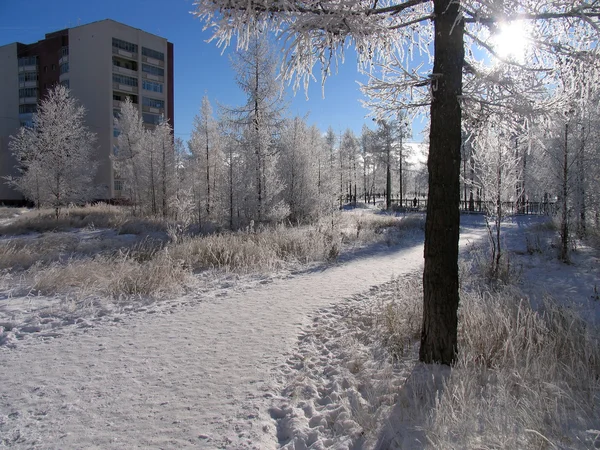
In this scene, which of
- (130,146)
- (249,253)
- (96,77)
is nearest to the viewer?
(249,253)

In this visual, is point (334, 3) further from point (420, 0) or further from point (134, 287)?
point (134, 287)

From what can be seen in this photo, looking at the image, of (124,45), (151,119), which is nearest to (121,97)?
(151,119)

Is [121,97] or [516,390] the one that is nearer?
[516,390]

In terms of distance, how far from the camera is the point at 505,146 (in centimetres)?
736

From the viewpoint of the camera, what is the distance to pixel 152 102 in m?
47.4

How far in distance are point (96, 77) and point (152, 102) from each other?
7028 mm

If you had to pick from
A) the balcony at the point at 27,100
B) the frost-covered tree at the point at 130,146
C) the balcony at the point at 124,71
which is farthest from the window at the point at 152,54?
the frost-covered tree at the point at 130,146

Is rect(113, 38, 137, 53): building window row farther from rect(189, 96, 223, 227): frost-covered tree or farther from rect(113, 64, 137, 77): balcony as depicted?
rect(189, 96, 223, 227): frost-covered tree

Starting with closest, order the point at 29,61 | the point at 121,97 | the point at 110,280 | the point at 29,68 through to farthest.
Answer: the point at 110,280 < the point at 121,97 < the point at 29,68 < the point at 29,61

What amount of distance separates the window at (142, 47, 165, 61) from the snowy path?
51.6 metres

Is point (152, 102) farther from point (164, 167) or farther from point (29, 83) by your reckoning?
point (164, 167)

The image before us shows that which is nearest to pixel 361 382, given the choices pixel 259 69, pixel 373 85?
pixel 373 85

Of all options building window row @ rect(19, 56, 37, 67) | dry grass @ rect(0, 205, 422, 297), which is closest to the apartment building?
building window row @ rect(19, 56, 37, 67)

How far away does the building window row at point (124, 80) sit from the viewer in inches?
1710
